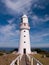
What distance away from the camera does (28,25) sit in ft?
117

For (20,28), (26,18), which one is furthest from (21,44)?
(26,18)

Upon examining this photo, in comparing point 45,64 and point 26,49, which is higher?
point 26,49

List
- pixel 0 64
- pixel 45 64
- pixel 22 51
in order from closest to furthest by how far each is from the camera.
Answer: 1. pixel 0 64
2. pixel 45 64
3. pixel 22 51

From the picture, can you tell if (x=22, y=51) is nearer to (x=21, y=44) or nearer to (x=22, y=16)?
(x=21, y=44)

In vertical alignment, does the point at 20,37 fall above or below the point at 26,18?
below

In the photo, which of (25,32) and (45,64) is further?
(25,32)

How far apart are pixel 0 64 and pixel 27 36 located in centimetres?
2022

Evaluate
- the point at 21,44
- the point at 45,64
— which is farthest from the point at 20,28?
the point at 45,64

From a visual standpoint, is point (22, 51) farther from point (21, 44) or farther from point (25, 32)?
point (25, 32)

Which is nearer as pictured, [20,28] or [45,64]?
[45,64]

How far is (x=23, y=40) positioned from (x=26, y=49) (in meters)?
2.26

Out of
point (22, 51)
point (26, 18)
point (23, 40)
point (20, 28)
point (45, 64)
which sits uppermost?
point (26, 18)

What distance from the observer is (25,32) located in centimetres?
3478

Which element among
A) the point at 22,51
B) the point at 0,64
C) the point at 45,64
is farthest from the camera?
the point at 22,51
